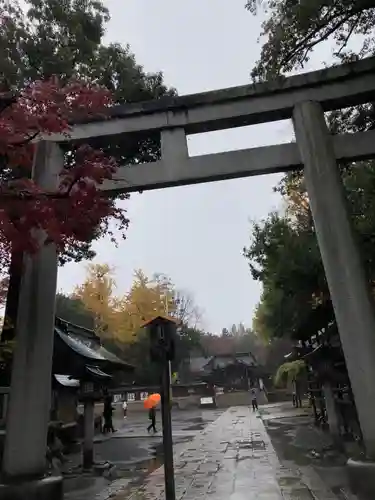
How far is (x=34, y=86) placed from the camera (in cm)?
595

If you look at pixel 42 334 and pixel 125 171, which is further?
pixel 125 171

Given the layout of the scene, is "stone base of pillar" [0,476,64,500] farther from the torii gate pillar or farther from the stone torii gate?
the torii gate pillar

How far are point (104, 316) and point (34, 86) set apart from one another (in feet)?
114

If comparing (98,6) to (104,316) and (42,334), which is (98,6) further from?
(104,316)

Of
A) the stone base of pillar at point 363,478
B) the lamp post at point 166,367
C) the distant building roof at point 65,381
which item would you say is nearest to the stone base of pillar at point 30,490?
the lamp post at point 166,367

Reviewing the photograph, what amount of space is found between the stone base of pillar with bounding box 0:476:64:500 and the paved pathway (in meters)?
2.53

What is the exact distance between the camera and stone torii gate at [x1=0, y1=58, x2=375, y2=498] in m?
5.77

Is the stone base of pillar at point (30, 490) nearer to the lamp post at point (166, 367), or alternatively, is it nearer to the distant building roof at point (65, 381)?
the lamp post at point (166, 367)

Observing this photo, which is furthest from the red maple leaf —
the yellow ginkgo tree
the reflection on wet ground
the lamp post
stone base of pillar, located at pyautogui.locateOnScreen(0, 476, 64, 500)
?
the yellow ginkgo tree

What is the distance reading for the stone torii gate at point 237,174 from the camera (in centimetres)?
577

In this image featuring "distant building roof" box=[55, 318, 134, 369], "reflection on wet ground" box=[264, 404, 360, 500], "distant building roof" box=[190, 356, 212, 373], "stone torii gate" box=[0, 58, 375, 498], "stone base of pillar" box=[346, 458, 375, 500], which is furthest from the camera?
"distant building roof" box=[190, 356, 212, 373]

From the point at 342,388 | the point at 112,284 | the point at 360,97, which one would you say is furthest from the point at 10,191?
the point at 112,284

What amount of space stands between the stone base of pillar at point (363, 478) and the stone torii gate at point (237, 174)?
0.56 feet

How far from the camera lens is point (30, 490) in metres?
5.43
